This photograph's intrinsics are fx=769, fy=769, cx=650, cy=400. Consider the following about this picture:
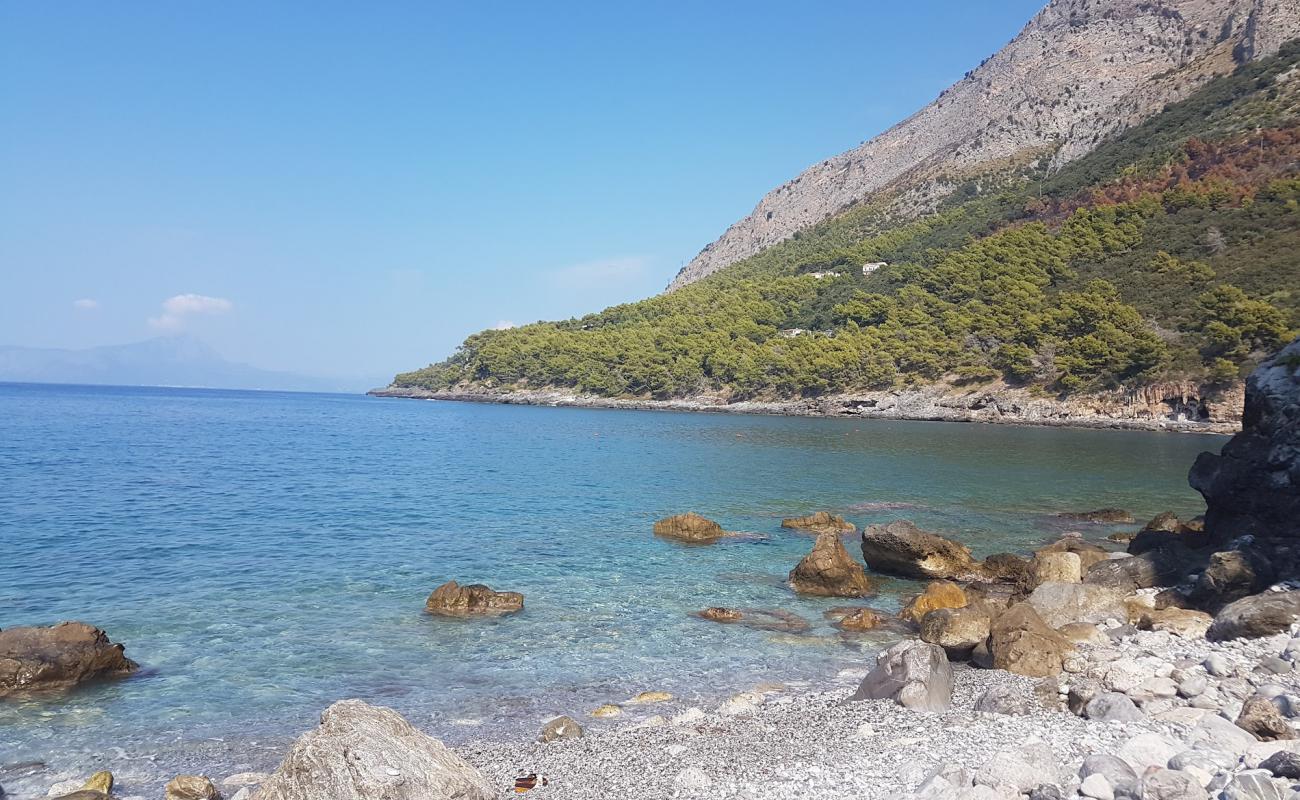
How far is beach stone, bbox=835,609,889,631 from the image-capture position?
16.8m

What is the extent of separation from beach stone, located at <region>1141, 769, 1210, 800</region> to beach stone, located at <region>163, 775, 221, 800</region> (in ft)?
31.9

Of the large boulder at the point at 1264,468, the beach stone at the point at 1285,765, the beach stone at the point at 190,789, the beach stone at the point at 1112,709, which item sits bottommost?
the beach stone at the point at 190,789

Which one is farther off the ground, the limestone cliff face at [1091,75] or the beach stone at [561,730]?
the limestone cliff face at [1091,75]

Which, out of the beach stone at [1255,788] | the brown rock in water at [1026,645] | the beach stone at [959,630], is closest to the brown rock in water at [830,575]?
the beach stone at [959,630]

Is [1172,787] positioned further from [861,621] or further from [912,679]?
[861,621]

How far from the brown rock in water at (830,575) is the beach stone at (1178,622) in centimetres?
627

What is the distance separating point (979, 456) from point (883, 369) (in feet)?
171

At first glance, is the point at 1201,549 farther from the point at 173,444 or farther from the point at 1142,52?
the point at 1142,52

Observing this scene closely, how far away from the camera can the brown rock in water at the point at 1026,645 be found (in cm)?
1289

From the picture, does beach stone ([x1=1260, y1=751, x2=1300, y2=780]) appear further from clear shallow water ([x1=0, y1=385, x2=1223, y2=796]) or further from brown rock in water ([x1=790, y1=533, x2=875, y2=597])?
brown rock in water ([x1=790, y1=533, x2=875, y2=597])

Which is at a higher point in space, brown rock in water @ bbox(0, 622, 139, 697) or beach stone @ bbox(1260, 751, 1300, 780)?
beach stone @ bbox(1260, 751, 1300, 780)

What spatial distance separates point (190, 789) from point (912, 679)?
9592 millimetres

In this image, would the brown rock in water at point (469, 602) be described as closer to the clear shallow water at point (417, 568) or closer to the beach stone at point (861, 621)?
the clear shallow water at point (417, 568)

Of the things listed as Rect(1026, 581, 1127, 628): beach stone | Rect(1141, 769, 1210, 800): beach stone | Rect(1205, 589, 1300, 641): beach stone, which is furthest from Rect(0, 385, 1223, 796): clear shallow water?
Rect(1141, 769, 1210, 800): beach stone
